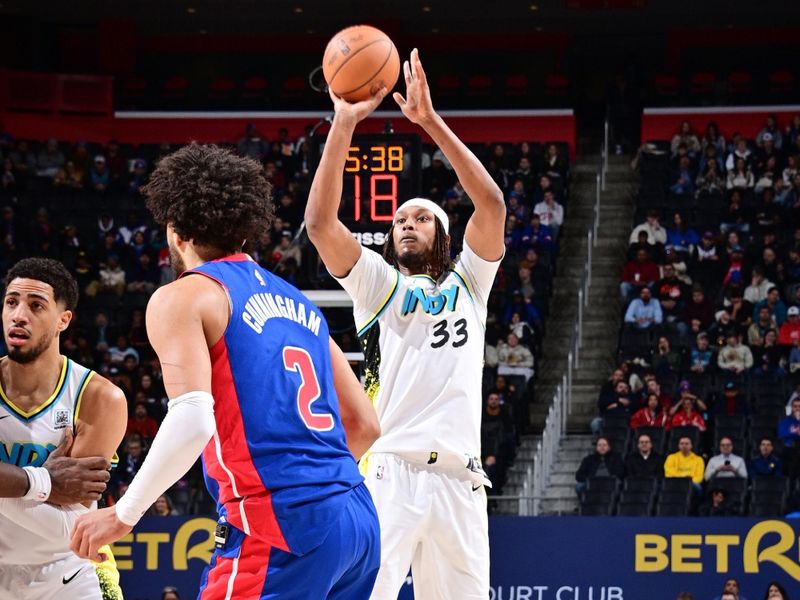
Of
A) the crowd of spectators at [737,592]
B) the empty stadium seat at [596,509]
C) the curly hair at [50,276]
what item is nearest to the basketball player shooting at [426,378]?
the curly hair at [50,276]

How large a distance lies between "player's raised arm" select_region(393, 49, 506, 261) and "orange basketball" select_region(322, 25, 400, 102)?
25 centimetres

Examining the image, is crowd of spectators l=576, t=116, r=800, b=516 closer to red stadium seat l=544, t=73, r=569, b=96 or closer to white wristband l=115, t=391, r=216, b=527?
red stadium seat l=544, t=73, r=569, b=96

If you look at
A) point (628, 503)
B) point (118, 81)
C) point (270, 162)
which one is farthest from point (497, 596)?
point (118, 81)

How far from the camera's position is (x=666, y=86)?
1012 inches

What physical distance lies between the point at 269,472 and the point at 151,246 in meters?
17.2

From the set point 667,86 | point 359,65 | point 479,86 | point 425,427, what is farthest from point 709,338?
point 425,427

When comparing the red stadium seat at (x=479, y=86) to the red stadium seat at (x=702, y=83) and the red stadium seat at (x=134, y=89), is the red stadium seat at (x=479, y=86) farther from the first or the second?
the red stadium seat at (x=134, y=89)

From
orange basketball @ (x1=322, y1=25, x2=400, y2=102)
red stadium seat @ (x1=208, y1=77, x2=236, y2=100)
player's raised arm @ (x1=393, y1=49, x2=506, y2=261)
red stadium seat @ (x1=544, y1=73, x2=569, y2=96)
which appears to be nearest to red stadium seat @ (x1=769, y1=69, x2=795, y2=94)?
red stadium seat @ (x1=544, y1=73, x2=569, y2=96)

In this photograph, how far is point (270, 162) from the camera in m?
22.7

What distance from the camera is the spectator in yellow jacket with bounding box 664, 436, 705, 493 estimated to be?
14.7m

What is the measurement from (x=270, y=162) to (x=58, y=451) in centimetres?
1780

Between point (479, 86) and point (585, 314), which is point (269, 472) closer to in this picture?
point (585, 314)

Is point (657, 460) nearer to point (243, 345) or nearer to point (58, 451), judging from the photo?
point (58, 451)

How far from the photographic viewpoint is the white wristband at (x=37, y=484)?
193 inches
